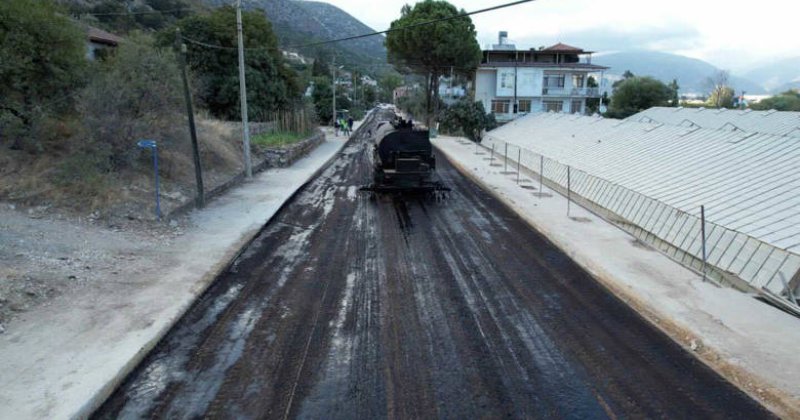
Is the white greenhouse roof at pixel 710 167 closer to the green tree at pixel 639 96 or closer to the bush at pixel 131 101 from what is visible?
the bush at pixel 131 101

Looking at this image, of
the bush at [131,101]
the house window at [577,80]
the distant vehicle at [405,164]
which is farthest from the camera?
the house window at [577,80]

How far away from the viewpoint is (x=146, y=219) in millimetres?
14250

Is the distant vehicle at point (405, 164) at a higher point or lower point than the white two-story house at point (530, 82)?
lower

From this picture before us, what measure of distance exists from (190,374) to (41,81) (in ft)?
44.3

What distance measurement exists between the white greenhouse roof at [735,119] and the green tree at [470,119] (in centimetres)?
1474

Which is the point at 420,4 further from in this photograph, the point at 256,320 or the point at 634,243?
the point at 256,320

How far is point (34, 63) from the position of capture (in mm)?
15758

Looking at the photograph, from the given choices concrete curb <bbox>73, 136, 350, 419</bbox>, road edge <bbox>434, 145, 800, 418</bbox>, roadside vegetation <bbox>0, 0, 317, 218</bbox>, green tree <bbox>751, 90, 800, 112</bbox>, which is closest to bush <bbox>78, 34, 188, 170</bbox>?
roadside vegetation <bbox>0, 0, 317, 218</bbox>

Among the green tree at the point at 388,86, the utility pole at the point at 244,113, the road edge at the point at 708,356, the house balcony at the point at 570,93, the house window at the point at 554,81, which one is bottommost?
the road edge at the point at 708,356

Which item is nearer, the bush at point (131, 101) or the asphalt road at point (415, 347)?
the asphalt road at point (415, 347)

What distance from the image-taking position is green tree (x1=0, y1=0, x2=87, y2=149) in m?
15.0

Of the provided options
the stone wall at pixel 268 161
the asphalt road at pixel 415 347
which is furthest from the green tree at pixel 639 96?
the asphalt road at pixel 415 347

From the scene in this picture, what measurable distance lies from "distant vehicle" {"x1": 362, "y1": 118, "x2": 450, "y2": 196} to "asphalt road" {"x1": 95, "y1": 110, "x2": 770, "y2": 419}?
23.2 feet

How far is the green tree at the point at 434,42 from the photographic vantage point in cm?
5150
